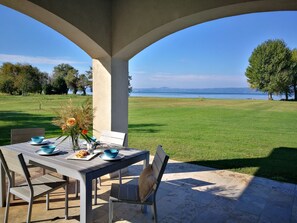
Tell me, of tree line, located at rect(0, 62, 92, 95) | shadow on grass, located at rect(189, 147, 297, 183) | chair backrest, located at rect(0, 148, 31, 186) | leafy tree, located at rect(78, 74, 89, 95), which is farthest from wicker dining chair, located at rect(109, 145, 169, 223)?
leafy tree, located at rect(78, 74, 89, 95)

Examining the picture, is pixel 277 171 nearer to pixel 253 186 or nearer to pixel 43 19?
pixel 253 186

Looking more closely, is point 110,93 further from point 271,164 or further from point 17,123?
point 17,123

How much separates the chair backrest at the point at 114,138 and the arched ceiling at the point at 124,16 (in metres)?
1.40

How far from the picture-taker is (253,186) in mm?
3441

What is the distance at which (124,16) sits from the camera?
3.49m

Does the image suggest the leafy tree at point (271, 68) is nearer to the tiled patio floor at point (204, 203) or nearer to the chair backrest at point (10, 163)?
the tiled patio floor at point (204, 203)

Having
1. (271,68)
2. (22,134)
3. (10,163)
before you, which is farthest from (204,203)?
(271,68)

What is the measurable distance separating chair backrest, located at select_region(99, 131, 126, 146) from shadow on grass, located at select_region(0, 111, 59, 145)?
4564 millimetres

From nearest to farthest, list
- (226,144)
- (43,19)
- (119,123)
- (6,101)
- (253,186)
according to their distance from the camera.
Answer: (43,19)
(253,186)
(119,123)
(226,144)
(6,101)

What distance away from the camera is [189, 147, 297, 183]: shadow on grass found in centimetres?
398

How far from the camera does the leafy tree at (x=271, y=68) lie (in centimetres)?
2306

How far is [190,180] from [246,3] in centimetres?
277

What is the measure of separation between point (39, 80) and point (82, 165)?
8.96 m

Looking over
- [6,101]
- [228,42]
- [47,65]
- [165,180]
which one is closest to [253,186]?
[165,180]
